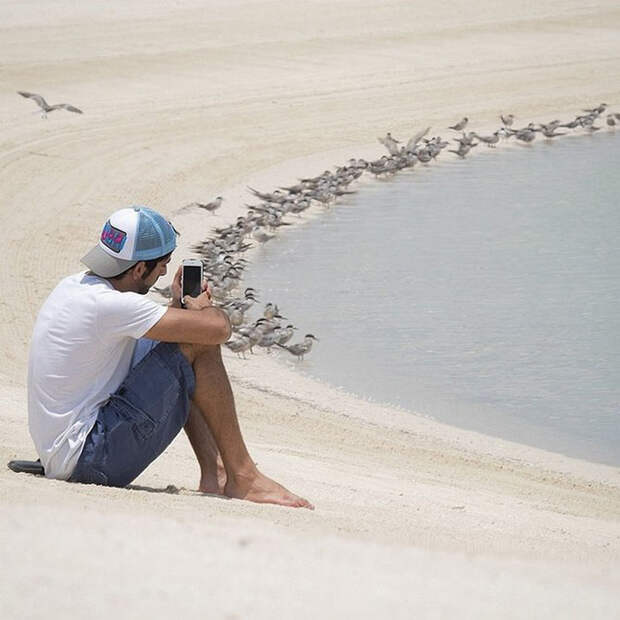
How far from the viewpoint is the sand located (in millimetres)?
4148

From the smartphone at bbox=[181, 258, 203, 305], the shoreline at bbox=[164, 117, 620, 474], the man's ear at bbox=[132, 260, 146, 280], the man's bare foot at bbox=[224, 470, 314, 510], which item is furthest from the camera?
the shoreline at bbox=[164, 117, 620, 474]

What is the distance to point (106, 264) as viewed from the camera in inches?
227

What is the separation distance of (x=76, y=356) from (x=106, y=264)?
0.41 meters

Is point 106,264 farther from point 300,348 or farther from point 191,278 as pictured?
point 300,348

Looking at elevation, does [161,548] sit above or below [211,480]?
above

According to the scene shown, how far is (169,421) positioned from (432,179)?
52.2ft

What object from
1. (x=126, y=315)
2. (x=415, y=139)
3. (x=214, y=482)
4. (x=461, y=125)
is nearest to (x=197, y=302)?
(x=126, y=315)

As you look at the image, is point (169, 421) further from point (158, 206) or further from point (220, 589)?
point (158, 206)

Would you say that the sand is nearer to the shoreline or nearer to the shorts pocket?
the shoreline

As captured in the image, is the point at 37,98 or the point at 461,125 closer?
the point at 37,98

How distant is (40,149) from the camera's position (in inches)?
786

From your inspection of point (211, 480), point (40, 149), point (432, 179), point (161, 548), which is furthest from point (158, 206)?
point (161, 548)

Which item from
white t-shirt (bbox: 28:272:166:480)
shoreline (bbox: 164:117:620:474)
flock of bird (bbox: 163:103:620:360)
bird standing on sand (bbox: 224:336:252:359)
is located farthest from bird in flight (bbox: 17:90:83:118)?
white t-shirt (bbox: 28:272:166:480)

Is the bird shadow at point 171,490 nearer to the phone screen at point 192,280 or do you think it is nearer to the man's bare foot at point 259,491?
the man's bare foot at point 259,491
